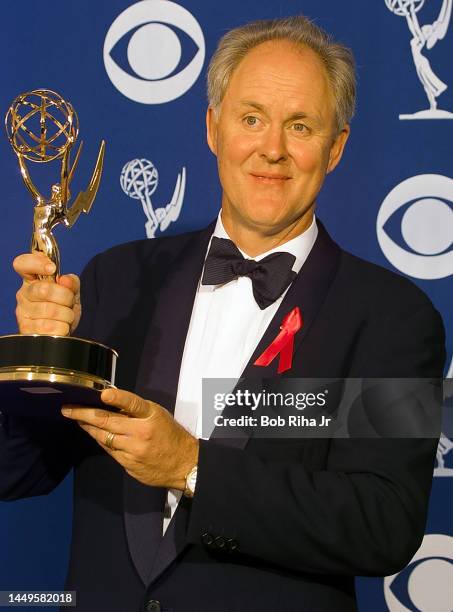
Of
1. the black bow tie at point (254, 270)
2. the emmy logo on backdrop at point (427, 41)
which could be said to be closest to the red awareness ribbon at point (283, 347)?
the black bow tie at point (254, 270)

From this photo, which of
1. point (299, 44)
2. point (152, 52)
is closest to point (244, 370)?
point (299, 44)

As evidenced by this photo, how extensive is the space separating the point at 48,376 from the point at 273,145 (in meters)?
→ 0.76

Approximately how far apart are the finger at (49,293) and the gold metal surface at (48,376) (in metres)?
0.12

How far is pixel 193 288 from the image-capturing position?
7.99 ft

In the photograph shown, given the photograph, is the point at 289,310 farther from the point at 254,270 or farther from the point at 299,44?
the point at 299,44

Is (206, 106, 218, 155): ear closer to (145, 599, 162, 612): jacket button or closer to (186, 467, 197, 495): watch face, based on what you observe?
(186, 467, 197, 495): watch face

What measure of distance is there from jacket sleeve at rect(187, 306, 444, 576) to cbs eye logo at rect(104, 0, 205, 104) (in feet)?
4.11

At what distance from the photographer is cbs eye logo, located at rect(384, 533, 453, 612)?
120 inches

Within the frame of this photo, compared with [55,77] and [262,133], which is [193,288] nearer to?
[262,133]

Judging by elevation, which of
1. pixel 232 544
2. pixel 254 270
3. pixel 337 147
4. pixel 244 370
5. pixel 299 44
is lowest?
pixel 232 544

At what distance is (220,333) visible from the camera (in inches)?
94.2

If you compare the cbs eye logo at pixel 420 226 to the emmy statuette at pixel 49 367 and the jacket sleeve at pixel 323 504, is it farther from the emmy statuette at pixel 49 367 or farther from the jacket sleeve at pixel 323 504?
the emmy statuette at pixel 49 367

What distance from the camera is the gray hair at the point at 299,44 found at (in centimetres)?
244

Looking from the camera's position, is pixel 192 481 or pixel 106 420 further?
pixel 192 481
